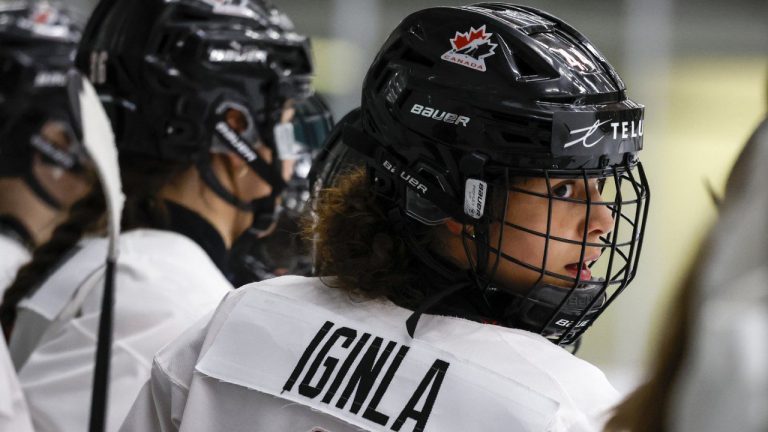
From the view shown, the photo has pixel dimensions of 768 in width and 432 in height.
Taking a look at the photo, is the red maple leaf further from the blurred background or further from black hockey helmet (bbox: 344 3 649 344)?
the blurred background

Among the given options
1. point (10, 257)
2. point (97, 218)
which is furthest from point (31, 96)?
point (97, 218)

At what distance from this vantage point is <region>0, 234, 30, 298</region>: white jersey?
2.82m

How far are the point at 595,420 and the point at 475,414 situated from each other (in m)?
0.14

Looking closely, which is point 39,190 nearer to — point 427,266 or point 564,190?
point 427,266

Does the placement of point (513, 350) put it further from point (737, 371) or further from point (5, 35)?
point (5, 35)

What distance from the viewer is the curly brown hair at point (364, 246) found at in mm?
1620

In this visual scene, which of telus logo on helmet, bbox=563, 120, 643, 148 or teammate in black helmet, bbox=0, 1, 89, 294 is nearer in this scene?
telus logo on helmet, bbox=563, 120, 643, 148

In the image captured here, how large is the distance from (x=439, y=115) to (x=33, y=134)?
209cm

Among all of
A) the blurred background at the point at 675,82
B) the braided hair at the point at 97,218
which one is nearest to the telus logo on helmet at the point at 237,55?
the braided hair at the point at 97,218

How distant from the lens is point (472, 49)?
1624 millimetres

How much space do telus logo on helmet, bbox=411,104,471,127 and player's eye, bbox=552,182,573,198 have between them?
0.16 meters

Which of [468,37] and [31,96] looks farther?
[31,96]

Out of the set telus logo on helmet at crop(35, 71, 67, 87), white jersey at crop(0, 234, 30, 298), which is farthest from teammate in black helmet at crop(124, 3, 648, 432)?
telus logo on helmet at crop(35, 71, 67, 87)

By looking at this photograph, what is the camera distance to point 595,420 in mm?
1374
